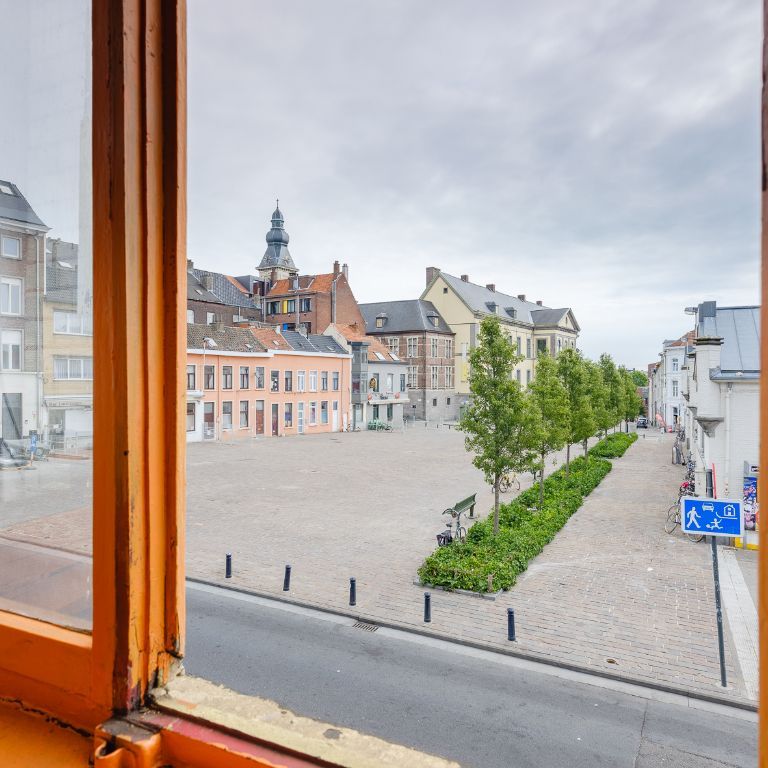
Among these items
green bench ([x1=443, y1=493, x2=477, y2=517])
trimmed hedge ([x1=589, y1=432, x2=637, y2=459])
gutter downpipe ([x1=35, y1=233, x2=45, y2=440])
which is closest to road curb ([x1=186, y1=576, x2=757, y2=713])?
green bench ([x1=443, y1=493, x2=477, y2=517])

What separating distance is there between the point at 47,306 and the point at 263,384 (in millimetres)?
35233

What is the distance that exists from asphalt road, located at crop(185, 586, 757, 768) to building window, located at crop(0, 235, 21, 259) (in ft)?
13.0

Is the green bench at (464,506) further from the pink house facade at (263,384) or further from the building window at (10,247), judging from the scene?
the pink house facade at (263,384)

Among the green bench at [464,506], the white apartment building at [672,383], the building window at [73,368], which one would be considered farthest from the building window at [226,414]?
the building window at [73,368]

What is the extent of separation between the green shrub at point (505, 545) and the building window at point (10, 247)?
9.06 meters

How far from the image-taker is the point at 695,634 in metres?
7.77

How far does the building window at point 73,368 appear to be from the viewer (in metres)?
1.22

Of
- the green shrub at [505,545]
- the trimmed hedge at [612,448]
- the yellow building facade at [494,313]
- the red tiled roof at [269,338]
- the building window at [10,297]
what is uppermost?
the yellow building facade at [494,313]

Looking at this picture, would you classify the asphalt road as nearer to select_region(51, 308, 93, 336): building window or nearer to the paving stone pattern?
the paving stone pattern

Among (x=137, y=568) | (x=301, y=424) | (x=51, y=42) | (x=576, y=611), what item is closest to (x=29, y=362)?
(x=137, y=568)

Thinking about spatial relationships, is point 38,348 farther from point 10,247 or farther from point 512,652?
point 512,652

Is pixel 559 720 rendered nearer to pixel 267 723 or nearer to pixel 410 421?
pixel 267 723

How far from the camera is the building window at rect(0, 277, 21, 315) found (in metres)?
1.41

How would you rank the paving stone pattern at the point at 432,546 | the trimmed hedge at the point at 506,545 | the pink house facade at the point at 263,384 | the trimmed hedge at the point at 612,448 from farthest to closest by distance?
the pink house facade at the point at 263,384 < the trimmed hedge at the point at 612,448 < the trimmed hedge at the point at 506,545 < the paving stone pattern at the point at 432,546
